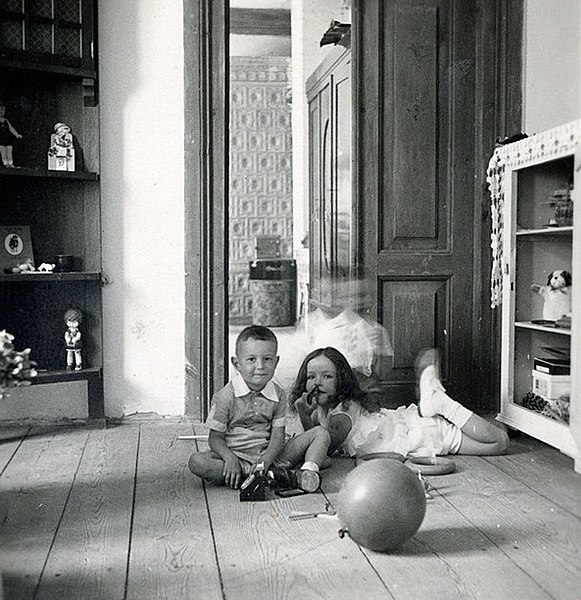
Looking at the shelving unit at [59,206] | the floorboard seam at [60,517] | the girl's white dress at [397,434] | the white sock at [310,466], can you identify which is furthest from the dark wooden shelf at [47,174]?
the white sock at [310,466]

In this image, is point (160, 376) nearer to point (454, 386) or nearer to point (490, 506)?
point (454, 386)

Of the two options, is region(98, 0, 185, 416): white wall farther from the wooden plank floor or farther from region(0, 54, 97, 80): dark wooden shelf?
the wooden plank floor

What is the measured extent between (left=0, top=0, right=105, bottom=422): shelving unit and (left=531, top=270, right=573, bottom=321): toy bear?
4.48ft

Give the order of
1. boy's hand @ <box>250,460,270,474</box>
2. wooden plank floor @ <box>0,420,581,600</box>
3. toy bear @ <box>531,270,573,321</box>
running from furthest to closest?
toy bear @ <box>531,270,573,321</box> → boy's hand @ <box>250,460,270,474</box> → wooden plank floor @ <box>0,420,581,600</box>

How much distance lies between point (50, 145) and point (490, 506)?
1.73 m

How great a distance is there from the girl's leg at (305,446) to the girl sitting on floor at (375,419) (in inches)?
7.7

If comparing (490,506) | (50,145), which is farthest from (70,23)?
(490,506)

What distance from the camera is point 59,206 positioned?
109 inches

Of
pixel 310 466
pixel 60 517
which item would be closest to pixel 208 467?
pixel 310 466

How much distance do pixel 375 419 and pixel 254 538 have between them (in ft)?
2.70

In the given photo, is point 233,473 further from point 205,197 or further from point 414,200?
point 414,200

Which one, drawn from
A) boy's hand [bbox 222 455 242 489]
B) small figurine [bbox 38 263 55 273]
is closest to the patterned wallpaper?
small figurine [bbox 38 263 55 273]

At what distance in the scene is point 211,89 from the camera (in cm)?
275

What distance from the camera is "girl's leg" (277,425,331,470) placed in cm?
216
